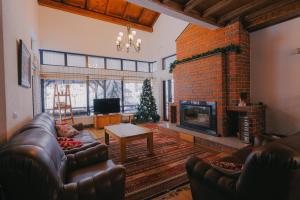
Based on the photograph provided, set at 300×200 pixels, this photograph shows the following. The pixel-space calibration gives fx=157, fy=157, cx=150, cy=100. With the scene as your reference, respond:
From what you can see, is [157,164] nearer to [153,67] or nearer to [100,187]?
[100,187]

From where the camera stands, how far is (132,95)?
24.8 ft

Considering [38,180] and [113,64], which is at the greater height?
[113,64]

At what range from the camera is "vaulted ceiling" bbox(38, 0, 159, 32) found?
5766 mm

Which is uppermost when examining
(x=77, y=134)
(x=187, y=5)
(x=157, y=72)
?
(x=187, y=5)

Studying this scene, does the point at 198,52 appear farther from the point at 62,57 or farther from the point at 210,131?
the point at 62,57

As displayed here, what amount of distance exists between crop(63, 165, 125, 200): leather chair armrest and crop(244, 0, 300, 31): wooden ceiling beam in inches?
161

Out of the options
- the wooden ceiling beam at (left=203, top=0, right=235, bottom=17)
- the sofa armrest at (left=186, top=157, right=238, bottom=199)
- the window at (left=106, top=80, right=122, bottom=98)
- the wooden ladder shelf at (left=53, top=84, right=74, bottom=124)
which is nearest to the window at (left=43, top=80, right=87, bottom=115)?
the wooden ladder shelf at (left=53, top=84, right=74, bottom=124)

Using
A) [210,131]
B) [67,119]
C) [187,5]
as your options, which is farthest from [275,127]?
[67,119]

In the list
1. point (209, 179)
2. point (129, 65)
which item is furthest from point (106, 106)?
point (209, 179)

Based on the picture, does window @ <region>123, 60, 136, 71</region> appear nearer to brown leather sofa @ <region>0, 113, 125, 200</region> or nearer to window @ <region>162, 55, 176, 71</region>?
window @ <region>162, 55, 176, 71</region>

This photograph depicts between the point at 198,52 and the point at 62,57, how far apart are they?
484cm

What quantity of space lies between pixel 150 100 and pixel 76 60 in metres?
3.40

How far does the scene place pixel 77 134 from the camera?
3.43 m

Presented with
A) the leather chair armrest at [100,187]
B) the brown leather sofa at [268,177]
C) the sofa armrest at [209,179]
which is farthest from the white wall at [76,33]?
the brown leather sofa at [268,177]
